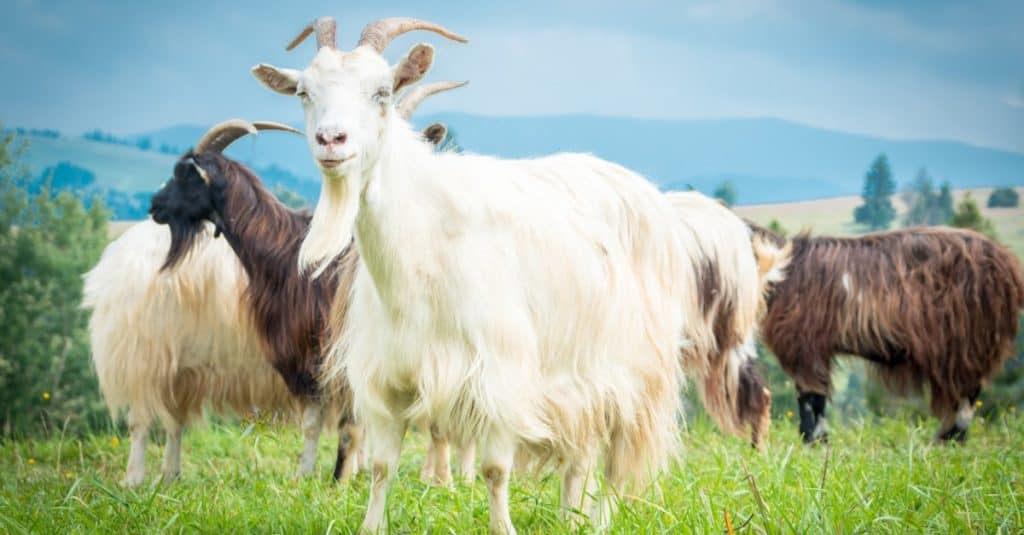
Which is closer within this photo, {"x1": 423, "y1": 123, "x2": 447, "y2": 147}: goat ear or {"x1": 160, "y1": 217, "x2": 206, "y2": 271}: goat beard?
{"x1": 160, "y1": 217, "x2": 206, "y2": 271}: goat beard

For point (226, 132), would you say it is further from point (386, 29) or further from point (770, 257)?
point (770, 257)

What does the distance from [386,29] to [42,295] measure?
28.0 meters

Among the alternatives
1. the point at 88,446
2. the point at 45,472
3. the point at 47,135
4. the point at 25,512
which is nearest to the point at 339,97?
the point at 25,512

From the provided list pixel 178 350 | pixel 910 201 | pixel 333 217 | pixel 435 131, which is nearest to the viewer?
pixel 333 217

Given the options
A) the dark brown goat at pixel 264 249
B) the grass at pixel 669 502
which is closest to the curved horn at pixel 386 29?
the grass at pixel 669 502

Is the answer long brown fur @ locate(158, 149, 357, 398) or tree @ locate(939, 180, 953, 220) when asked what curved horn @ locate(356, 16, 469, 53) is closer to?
long brown fur @ locate(158, 149, 357, 398)

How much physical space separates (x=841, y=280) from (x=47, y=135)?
49196 millimetres

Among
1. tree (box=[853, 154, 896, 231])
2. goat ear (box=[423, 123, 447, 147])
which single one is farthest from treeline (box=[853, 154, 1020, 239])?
goat ear (box=[423, 123, 447, 147])

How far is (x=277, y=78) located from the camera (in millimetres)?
3719

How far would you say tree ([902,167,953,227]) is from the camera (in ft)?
135

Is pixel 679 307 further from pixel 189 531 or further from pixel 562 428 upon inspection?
pixel 189 531

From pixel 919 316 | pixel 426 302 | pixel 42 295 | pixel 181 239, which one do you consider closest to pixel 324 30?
pixel 426 302

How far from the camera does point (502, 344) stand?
3711 mm

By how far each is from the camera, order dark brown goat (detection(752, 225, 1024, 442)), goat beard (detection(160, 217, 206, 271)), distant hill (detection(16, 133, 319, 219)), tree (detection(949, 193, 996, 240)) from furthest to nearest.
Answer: distant hill (detection(16, 133, 319, 219)), tree (detection(949, 193, 996, 240)), dark brown goat (detection(752, 225, 1024, 442)), goat beard (detection(160, 217, 206, 271))
